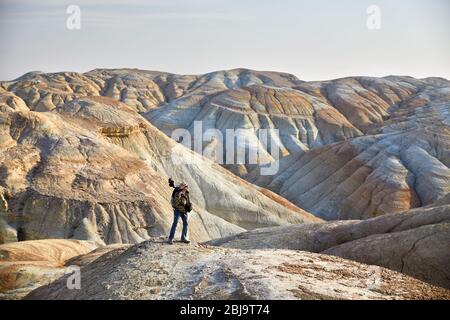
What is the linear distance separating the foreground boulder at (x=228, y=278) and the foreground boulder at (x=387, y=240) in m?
3.67

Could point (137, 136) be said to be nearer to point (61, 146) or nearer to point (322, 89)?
point (61, 146)

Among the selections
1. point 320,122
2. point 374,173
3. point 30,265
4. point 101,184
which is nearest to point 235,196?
point 101,184

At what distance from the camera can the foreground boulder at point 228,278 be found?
11.4 metres

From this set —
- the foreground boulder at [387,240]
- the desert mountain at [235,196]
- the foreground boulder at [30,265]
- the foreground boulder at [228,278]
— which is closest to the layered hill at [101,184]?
the desert mountain at [235,196]

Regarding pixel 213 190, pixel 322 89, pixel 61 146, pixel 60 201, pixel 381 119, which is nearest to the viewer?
pixel 60 201

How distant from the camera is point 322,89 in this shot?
112938mm

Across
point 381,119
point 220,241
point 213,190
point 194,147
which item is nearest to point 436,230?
point 220,241

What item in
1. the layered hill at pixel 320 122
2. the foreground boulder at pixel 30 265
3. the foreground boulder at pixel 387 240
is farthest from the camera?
the layered hill at pixel 320 122

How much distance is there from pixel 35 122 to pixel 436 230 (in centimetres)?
3096

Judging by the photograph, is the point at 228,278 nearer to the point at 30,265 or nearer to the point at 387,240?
the point at 387,240

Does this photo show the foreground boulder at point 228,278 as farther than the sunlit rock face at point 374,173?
No

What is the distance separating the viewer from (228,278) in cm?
1200

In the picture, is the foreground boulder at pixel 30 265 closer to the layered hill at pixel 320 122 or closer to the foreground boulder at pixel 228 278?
the foreground boulder at pixel 228 278

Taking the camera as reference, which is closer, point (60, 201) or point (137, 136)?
point (60, 201)
